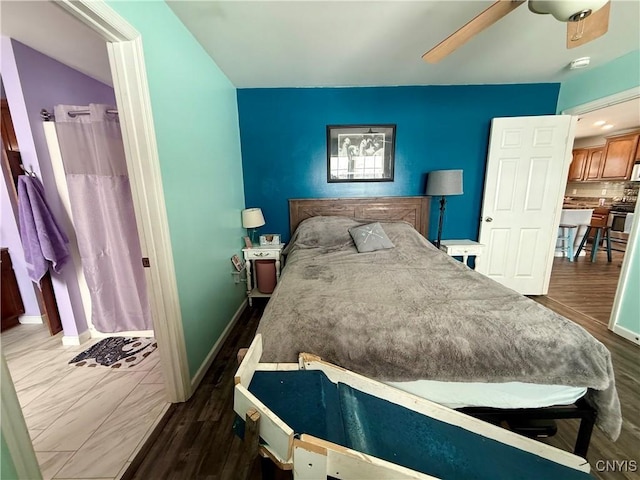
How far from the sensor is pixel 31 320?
2.65m

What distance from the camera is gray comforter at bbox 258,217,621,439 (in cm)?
118

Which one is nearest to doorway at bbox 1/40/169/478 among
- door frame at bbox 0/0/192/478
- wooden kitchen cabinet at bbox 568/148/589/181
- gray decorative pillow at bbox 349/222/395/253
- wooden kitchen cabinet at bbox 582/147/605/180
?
door frame at bbox 0/0/192/478

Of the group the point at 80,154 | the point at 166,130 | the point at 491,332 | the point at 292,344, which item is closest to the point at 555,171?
the point at 491,332

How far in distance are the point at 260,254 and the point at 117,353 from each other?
59.5 inches

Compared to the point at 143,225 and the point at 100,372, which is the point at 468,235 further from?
the point at 100,372

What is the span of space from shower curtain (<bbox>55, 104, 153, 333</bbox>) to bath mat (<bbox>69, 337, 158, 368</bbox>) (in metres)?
0.11

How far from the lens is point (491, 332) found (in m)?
1.23

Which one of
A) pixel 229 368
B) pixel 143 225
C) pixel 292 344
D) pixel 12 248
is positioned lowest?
pixel 229 368

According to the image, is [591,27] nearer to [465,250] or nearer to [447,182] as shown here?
[447,182]

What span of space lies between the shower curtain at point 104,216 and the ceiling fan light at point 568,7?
2798mm

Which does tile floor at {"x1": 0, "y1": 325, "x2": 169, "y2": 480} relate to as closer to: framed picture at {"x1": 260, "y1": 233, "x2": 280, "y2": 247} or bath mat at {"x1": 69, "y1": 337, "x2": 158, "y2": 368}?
bath mat at {"x1": 69, "y1": 337, "x2": 158, "y2": 368}

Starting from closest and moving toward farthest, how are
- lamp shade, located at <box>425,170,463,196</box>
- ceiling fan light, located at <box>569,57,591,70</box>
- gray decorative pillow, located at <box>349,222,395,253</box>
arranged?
ceiling fan light, located at <box>569,57,591,70</box> < gray decorative pillow, located at <box>349,222,395,253</box> < lamp shade, located at <box>425,170,463,196</box>

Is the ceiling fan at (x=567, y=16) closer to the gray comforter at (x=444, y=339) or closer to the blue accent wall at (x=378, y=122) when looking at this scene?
the gray comforter at (x=444, y=339)

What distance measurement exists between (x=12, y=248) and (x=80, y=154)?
1.41m
